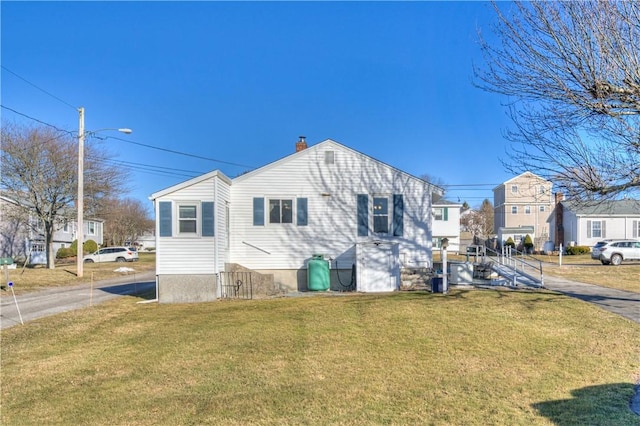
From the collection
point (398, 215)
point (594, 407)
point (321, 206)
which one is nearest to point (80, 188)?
point (321, 206)

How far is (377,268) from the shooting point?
13.8 m

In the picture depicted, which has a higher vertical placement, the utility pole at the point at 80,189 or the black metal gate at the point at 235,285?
the utility pole at the point at 80,189

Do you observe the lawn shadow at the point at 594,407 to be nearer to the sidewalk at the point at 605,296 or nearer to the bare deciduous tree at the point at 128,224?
the sidewalk at the point at 605,296

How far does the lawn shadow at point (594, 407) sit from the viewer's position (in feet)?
13.0

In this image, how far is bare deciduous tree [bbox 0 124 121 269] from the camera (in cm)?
2277

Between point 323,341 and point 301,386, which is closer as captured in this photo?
point 301,386

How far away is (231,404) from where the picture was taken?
4.50 meters

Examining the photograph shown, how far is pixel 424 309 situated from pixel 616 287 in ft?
28.5

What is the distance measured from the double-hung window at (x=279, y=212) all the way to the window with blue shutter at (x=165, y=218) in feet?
11.8

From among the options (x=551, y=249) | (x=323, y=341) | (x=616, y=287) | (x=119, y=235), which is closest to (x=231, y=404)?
(x=323, y=341)

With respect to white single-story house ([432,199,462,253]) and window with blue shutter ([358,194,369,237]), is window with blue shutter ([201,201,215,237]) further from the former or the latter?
white single-story house ([432,199,462,253])

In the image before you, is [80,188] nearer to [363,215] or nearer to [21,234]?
[363,215]

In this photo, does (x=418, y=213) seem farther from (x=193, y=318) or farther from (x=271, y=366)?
(x=271, y=366)

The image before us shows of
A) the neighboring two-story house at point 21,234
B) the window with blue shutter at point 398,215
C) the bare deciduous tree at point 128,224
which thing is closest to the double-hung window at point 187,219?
the window with blue shutter at point 398,215
